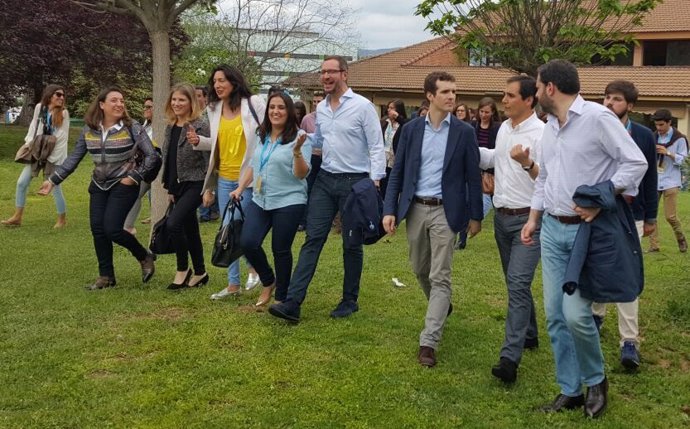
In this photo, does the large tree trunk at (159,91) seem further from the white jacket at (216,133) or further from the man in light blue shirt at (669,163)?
the man in light blue shirt at (669,163)

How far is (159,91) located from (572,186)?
20.9ft

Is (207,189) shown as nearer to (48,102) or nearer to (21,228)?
(48,102)

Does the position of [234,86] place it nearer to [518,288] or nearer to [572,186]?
[518,288]

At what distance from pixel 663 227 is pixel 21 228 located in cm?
1093

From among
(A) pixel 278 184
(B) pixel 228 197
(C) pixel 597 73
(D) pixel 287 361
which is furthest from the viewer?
(C) pixel 597 73

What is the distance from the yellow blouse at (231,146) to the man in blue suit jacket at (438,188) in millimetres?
1749

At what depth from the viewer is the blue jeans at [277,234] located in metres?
6.24

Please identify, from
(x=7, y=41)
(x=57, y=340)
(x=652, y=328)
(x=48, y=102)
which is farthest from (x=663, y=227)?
(x=7, y=41)

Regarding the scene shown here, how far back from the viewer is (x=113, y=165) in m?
7.19

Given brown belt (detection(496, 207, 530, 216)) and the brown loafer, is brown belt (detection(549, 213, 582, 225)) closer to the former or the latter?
brown belt (detection(496, 207, 530, 216))

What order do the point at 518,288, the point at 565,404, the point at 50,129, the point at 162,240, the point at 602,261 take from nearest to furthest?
the point at 602,261, the point at 565,404, the point at 518,288, the point at 162,240, the point at 50,129

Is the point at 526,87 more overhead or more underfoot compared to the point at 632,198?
more overhead

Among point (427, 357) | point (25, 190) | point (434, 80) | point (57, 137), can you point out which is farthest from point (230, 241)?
point (25, 190)

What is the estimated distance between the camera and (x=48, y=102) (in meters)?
10.6
